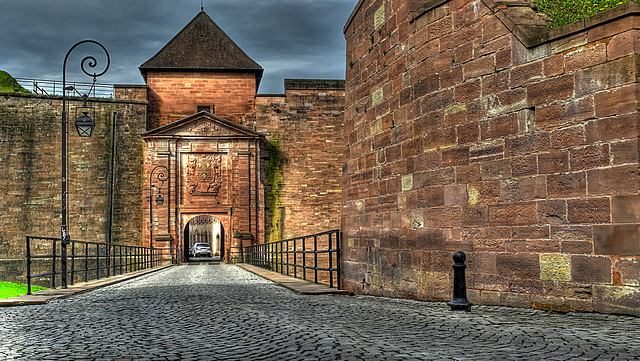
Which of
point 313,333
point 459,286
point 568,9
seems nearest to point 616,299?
point 459,286

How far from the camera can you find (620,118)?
17.8 ft

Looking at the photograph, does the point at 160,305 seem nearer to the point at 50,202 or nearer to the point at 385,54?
the point at 385,54

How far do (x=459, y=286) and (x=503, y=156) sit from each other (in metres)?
1.41

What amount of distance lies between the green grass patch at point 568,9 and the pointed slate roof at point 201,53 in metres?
30.4

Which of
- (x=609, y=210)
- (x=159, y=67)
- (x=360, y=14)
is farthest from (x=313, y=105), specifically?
(x=609, y=210)

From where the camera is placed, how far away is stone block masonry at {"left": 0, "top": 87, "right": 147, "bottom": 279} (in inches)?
1236

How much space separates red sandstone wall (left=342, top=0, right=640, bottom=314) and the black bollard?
0.40 m

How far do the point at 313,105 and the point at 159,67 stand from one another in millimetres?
9032

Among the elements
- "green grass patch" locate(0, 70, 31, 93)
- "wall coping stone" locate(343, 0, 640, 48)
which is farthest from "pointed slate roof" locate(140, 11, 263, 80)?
"wall coping stone" locate(343, 0, 640, 48)

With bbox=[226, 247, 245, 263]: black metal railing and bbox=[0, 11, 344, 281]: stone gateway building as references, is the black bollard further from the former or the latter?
bbox=[0, 11, 344, 281]: stone gateway building

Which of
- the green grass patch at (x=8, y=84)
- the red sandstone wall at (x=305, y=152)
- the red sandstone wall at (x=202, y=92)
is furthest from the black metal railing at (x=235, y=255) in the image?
the green grass patch at (x=8, y=84)

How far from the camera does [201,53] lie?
37.2 meters

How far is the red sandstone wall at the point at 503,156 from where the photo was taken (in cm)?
547

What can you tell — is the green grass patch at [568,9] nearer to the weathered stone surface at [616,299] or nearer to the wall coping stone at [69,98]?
the weathered stone surface at [616,299]
